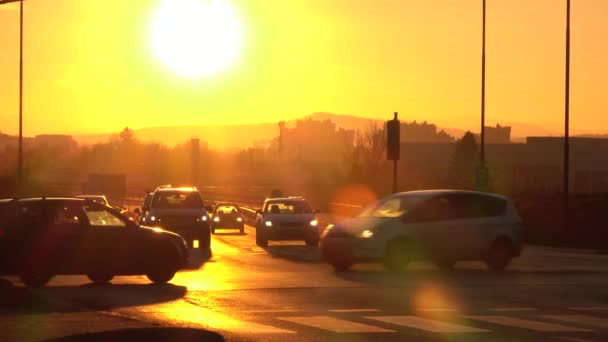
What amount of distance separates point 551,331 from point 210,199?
4570 inches

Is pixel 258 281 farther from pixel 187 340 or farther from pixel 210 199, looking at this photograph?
pixel 210 199

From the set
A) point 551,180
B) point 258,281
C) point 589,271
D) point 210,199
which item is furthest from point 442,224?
point 210,199

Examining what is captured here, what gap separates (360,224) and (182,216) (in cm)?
1206

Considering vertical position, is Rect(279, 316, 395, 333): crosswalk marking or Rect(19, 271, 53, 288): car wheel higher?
Rect(279, 316, 395, 333): crosswalk marking

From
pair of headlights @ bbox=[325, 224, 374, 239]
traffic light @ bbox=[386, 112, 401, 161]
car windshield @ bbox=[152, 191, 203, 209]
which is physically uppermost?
traffic light @ bbox=[386, 112, 401, 161]

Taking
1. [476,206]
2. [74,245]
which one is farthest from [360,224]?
[74,245]

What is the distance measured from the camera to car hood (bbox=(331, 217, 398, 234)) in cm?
2719

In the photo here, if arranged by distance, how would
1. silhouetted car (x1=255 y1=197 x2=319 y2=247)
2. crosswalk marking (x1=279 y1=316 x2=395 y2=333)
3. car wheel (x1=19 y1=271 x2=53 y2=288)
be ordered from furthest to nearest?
silhouetted car (x1=255 y1=197 x2=319 y2=247) → car wheel (x1=19 y1=271 x2=53 y2=288) → crosswalk marking (x1=279 y1=316 x2=395 y2=333)

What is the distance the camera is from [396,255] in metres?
27.1

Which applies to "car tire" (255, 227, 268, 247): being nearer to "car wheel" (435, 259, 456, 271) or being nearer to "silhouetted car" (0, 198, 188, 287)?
"car wheel" (435, 259, 456, 271)

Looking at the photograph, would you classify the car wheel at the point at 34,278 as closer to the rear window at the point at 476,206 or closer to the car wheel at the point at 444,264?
the car wheel at the point at 444,264

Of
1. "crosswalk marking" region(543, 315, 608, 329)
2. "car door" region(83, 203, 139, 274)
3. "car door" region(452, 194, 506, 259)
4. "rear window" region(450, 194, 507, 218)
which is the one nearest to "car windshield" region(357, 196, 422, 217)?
"rear window" region(450, 194, 507, 218)

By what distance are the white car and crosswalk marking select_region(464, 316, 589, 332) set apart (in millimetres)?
Result: 9779

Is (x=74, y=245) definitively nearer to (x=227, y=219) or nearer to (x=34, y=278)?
(x=34, y=278)
